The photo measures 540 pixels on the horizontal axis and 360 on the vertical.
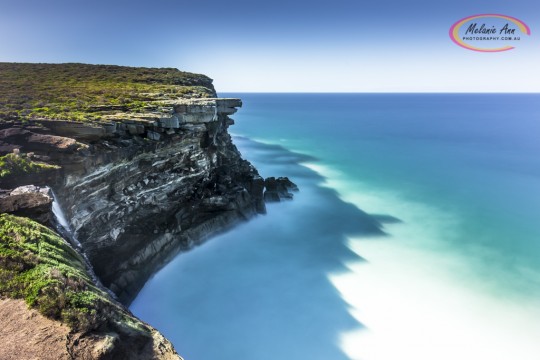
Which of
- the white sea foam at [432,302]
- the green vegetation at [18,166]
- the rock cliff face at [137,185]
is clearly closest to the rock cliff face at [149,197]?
the rock cliff face at [137,185]

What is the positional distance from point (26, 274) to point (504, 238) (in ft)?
81.8

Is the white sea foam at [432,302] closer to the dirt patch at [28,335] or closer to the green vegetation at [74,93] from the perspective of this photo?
the dirt patch at [28,335]

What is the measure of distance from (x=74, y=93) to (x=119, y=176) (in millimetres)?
8878

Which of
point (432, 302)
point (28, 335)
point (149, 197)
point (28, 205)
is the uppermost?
point (28, 205)

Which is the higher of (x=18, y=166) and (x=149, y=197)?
(x=18, y=166)

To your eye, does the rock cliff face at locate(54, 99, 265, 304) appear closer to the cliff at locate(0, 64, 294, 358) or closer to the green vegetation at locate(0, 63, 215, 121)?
the cliff at locate(0, 64, 294, 358)

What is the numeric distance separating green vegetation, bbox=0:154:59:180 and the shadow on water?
688 centimetres

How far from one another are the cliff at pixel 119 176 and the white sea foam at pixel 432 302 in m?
8.61

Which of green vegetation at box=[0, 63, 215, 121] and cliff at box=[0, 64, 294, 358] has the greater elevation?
green vegetation at box=[0, 63, 215, 121]

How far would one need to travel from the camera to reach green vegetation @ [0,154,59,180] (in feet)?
36.1

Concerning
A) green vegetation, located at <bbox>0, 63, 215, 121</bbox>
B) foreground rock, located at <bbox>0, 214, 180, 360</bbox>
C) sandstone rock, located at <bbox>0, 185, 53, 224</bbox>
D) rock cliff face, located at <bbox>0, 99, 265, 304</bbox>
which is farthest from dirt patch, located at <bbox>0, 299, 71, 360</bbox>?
green vegetation, located at <bbox>0, 63, 215, 121</bbox>

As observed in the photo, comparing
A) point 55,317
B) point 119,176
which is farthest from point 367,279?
point 55,317

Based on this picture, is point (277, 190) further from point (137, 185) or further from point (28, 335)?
point (28, 335)

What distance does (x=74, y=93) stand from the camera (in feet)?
66.0
